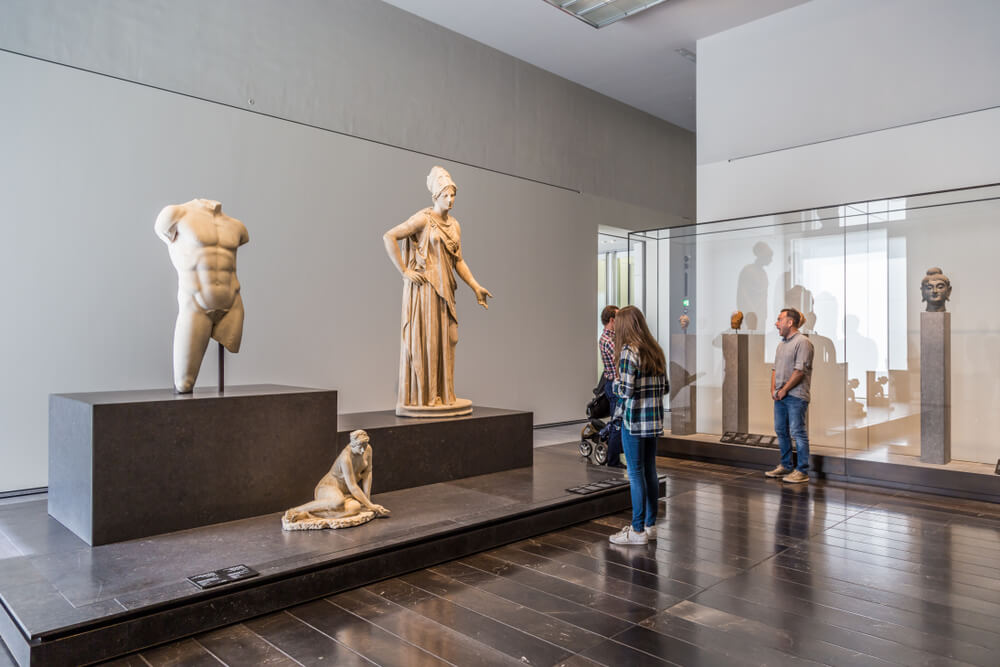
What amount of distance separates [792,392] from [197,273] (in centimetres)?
543

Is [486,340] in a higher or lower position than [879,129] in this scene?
lower

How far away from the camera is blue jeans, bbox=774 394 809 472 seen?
6.53 m

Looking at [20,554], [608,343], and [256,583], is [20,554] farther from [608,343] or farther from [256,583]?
[608,343]

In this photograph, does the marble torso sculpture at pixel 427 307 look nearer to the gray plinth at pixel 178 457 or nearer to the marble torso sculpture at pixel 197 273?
the gray plinth at pixel 178 457

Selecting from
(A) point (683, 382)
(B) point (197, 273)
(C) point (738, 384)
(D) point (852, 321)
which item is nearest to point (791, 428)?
(C) point (738, 384)

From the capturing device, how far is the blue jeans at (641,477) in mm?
4277

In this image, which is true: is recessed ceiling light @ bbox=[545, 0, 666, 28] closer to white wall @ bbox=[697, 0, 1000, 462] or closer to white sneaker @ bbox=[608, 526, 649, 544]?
white wall @ bbox=[697, 0, 1000, 462]

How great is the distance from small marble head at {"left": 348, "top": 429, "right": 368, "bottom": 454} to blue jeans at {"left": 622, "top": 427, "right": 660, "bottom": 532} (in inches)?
65.1

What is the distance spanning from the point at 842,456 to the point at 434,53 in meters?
6.87

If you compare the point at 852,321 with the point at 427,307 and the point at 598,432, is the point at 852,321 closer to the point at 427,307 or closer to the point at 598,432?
the point at 598,432

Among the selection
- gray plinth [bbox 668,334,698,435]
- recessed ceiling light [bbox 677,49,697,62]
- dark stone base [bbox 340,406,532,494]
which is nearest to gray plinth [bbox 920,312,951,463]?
gray plinth [bbox 668,334,698,435]

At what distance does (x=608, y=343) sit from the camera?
6.19m

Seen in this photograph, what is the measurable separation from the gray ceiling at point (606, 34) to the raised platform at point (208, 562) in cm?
632

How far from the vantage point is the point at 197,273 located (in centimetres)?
439
